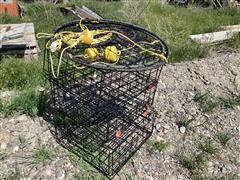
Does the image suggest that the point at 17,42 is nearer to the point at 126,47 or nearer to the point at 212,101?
the point at 126,47

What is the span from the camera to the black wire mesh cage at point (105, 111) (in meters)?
2.97

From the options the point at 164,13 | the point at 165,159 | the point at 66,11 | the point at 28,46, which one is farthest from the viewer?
the point at 164,13

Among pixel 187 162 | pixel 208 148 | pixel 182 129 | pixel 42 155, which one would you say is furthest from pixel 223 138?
pixel 42 155

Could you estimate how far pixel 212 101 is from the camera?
4.09 meters

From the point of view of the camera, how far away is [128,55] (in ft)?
9.49

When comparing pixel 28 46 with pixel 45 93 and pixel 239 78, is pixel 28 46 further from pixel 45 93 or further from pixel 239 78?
pixel 239 78

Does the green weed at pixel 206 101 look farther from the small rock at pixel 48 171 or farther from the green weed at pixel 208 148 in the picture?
the small rock at pixel 48 171

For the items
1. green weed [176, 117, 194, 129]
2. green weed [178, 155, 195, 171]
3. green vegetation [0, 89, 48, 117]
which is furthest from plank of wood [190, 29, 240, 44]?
green vegetation [0, 89, 48, 117]

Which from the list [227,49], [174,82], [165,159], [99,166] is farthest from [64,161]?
[227,49]

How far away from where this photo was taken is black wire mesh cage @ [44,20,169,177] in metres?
2.97

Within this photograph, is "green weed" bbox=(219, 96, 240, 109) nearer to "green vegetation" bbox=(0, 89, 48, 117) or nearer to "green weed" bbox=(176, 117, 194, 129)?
"green weed" bbox=(176, 117, 194, 129)

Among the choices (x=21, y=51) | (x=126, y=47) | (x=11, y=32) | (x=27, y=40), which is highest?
(x=126, y=47)

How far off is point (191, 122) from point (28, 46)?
8.39 ft

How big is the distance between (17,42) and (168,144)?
264 centimetres
